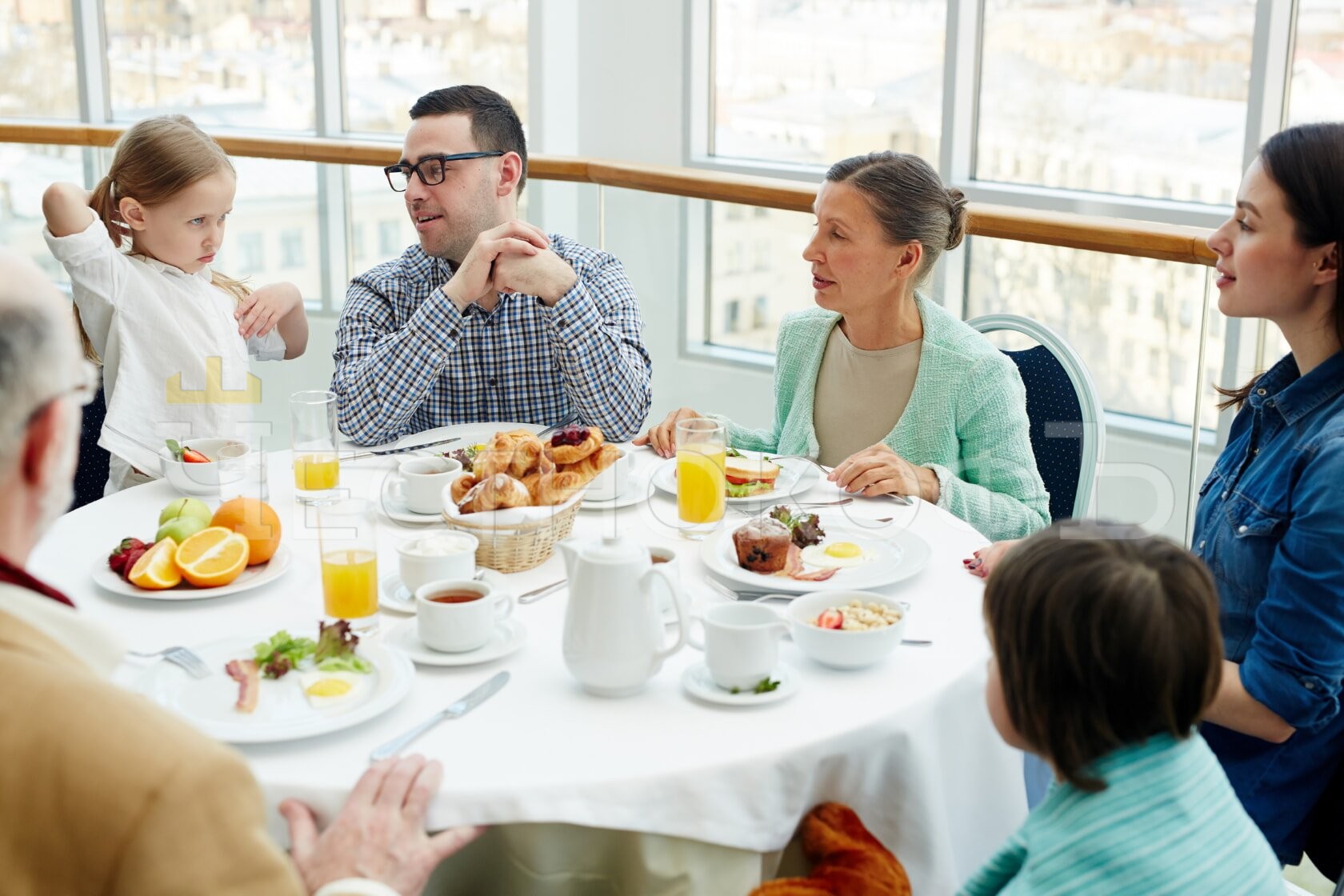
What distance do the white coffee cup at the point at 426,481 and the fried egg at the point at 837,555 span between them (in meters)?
0.56

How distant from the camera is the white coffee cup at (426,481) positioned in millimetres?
2006

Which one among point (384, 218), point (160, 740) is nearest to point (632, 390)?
point (160, 740)

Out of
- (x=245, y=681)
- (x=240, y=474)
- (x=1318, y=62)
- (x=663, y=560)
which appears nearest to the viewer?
(x=245, y=681)

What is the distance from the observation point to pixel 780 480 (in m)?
2.26

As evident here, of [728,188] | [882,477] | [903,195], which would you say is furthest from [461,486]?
[728,188]

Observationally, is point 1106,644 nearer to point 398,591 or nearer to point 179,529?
point 398,591

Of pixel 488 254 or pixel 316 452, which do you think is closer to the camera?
pixel 316 452

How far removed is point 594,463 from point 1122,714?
0.94 metres

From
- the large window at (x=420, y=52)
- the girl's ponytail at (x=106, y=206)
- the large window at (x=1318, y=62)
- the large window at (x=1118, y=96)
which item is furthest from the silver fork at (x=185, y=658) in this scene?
the large window at (x=420, y=52)

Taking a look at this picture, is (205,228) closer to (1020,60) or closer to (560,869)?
(560,869)

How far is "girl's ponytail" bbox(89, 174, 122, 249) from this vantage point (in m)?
Result: 2.67

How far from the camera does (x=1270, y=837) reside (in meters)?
1.81

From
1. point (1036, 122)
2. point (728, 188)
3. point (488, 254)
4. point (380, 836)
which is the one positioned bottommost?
point (380, 836)

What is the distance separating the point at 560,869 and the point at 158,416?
157 cm
